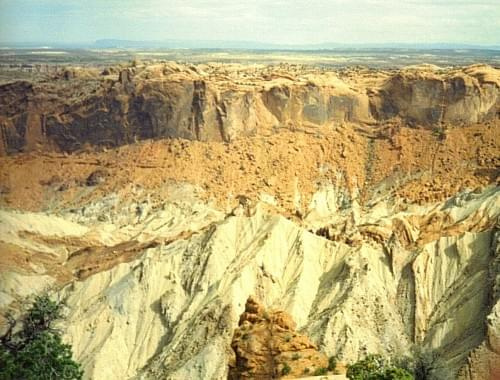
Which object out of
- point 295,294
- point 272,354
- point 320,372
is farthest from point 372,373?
point 295,294

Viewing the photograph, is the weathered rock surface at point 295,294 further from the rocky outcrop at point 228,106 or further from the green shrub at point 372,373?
→ the rocky outcrop at point 228,106

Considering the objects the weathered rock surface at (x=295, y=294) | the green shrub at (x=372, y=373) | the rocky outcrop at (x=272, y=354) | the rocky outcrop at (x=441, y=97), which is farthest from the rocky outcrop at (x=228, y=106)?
the green shrub at (x=372, y=373)

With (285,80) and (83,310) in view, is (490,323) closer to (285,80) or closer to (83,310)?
(83,310)

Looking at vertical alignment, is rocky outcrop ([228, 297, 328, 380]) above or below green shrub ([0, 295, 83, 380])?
above

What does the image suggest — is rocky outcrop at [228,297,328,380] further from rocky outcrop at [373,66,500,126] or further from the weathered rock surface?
rocky outcrop at [373,66,500,126]

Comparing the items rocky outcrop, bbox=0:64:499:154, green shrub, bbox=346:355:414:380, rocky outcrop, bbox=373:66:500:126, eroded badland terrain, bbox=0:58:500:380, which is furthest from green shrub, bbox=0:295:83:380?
rocky outcrop, bbox=373:66:500:126

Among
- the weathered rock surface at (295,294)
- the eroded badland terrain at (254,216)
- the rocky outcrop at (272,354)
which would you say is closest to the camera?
the rocky outcrop at (272,354)

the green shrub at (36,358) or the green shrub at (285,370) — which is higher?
the green shrub at (285,370)
